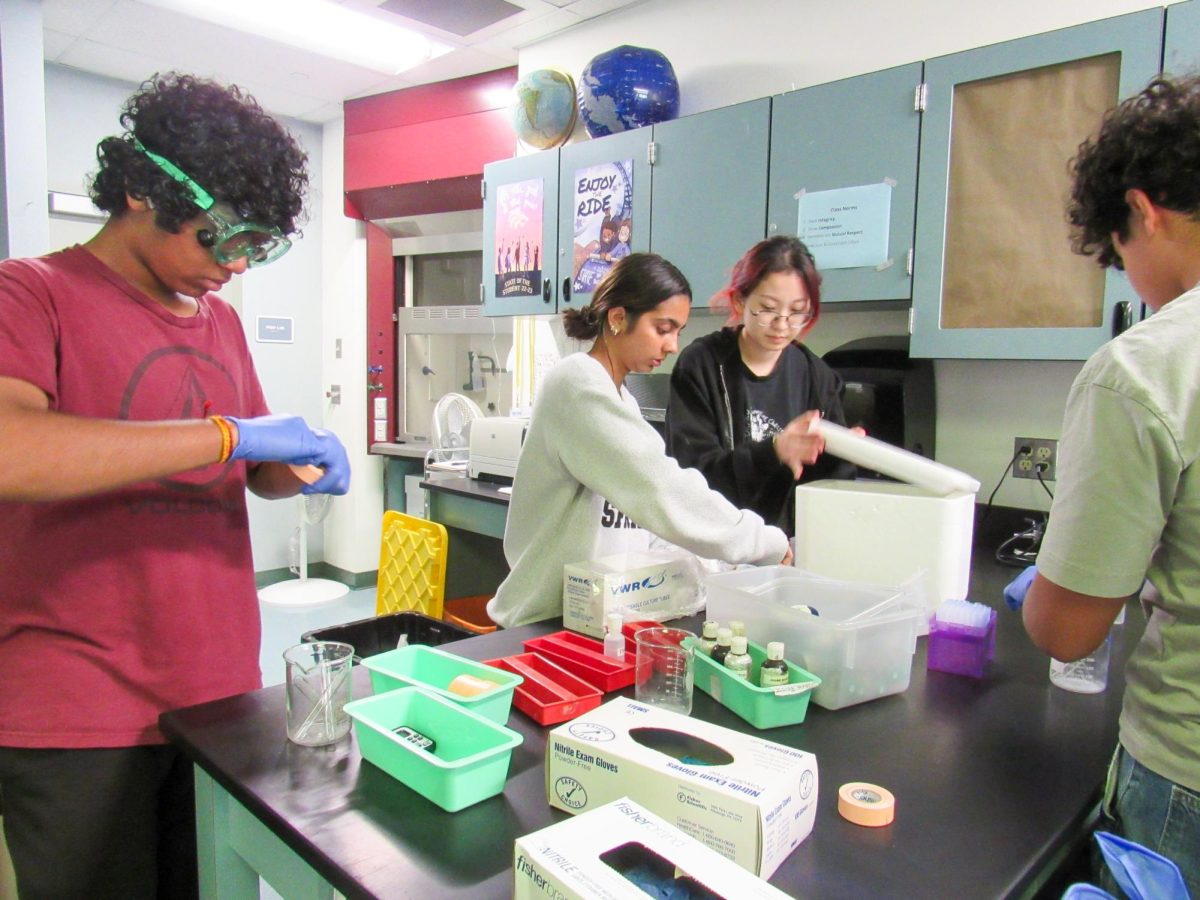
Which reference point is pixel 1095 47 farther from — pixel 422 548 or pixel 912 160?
pixel 422 548

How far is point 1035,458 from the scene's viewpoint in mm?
2285

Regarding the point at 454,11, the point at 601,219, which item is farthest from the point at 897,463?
the point at 454,11

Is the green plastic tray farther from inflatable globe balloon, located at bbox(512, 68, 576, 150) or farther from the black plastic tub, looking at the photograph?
inflatable globe balloon, located at bbox(512, 68, 576, 150)

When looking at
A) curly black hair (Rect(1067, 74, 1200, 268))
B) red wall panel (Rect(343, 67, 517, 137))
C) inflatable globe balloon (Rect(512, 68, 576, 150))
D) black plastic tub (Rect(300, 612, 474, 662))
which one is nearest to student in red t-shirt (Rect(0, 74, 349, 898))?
black plastic tub (Rect(300, 612, 474, 662))

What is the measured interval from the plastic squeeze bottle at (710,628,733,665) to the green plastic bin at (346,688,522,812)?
33 cm

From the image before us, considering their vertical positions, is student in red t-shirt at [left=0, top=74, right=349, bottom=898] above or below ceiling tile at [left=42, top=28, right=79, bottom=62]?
below

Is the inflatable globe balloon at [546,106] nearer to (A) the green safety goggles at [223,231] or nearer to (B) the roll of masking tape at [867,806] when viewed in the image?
(A) the green safety goggles at [223,231]

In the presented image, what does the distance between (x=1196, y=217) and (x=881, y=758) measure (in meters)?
0.69

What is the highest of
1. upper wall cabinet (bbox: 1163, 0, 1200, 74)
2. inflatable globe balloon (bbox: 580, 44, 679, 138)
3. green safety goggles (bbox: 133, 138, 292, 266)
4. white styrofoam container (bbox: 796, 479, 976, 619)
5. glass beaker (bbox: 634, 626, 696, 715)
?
inflatable globe balloon (bbox: 580, 44, 679, 138)

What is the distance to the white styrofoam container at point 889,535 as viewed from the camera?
4.58 ft

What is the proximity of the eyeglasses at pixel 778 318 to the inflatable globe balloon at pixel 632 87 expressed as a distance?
1318mm

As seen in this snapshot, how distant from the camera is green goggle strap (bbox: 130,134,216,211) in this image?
1.11 meters

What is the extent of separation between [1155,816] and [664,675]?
0.54 meters

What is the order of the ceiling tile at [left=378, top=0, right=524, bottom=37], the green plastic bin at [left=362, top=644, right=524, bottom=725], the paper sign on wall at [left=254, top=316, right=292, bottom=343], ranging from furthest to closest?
the paper sign on wall at [left=254, top=316, right=292, bottom=343] < the ceiling tile at [left=378, top=0, right=524, bottom=37] < the green plastic bin at [left=362, top=644, right=524, bottom=725]
